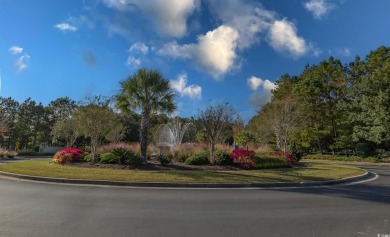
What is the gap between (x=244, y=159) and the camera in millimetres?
20312

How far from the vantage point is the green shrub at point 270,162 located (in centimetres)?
2078

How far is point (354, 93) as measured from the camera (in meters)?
43.6

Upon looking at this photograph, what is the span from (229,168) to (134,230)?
13.3 meters

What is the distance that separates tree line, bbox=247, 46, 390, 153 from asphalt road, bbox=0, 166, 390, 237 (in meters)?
28.0

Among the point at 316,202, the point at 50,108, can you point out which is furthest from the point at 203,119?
the point at 50,108

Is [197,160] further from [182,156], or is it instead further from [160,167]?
[160,167]

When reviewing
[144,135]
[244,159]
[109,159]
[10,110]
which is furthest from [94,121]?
[10,110]

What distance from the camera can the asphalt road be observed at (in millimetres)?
6906

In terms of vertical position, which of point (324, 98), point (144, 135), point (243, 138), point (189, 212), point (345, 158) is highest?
point (324, 98)

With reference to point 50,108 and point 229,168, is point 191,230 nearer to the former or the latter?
point 229,168

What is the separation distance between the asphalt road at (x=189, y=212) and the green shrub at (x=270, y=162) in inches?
301

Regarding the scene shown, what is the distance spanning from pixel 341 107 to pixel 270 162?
26.8 metres

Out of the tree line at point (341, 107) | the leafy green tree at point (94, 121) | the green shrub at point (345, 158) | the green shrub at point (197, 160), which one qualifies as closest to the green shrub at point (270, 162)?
the green shrub at point (197, 160)

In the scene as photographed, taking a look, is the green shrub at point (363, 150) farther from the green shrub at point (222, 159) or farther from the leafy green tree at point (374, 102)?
the green shrub at point (222, 159)
